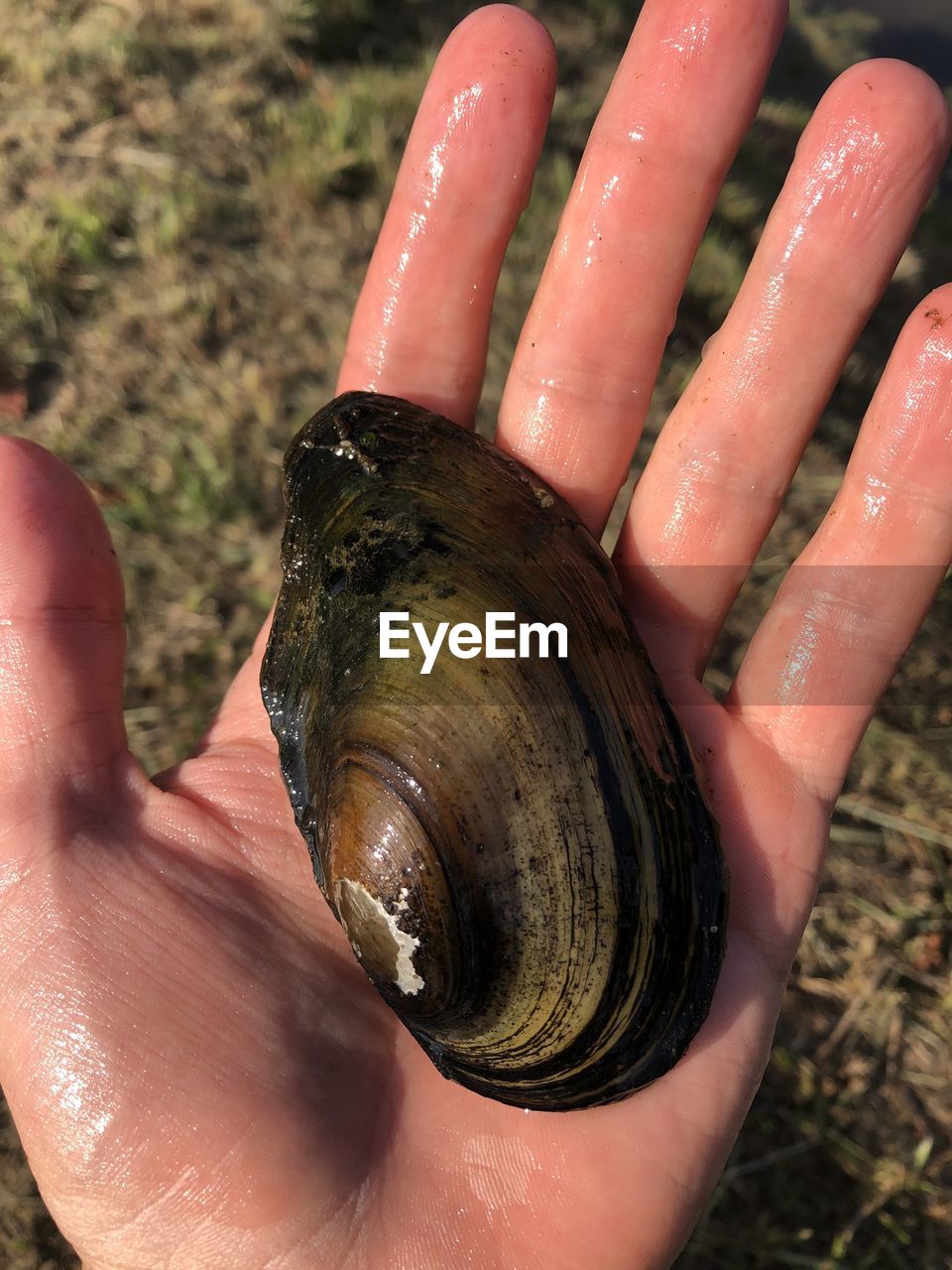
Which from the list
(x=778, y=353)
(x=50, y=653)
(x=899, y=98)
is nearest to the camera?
(x=50, y=653)

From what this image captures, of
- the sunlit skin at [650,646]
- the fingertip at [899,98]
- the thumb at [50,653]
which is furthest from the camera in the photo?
the fingertip at [899,98]

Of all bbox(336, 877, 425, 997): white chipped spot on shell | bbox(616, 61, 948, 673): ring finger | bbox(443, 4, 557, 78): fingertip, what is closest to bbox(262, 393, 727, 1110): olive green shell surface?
bbox(336, 877, 425, 997): white chipped spot on shell

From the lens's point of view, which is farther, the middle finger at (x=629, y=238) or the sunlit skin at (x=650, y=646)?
the middle finger at (x=629, y=238)

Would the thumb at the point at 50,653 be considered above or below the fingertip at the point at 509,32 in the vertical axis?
below

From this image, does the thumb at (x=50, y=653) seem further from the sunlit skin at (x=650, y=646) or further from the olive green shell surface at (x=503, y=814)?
the olive green shell surface at (x=503, y=814)

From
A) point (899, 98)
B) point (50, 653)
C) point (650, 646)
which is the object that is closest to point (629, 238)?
point (899, 98)
